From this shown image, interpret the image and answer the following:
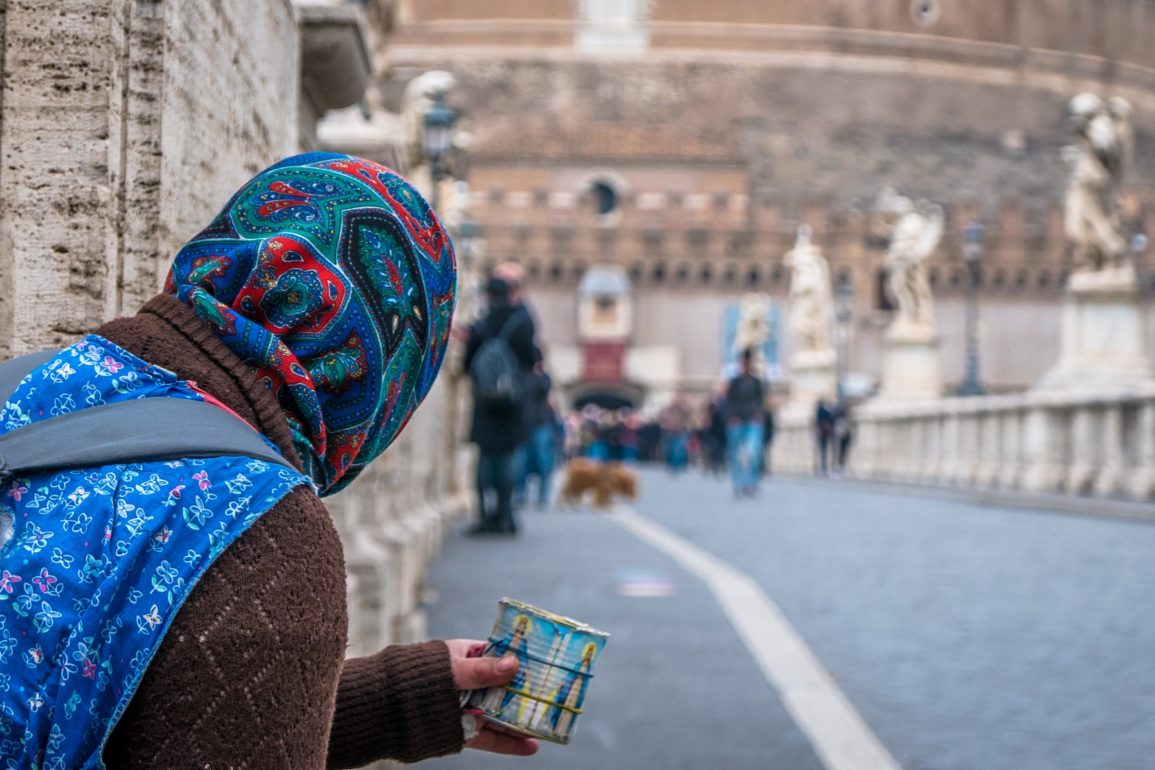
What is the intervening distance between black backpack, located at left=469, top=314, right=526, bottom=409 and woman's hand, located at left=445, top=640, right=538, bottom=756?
6983 millimetres

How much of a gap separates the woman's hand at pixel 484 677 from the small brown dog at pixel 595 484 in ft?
39.1

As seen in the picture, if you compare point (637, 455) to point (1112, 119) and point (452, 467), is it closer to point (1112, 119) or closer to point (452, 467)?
point (1112, 119)

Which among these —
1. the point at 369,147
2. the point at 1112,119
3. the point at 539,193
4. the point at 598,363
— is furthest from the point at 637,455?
the point at 369,147

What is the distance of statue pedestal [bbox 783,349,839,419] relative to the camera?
103 feet

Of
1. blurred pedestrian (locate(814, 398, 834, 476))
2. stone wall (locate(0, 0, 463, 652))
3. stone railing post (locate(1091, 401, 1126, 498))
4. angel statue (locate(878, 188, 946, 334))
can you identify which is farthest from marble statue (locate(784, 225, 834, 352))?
stone wall (locate(0, 0, 463, 652))

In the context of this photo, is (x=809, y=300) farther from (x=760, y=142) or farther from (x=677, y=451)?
(x=760, y=142)

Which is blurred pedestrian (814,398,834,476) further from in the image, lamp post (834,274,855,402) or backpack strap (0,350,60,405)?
backpack strap (0,350,60,405)

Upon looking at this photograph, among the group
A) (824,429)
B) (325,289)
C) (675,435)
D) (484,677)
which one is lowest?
(675,435)

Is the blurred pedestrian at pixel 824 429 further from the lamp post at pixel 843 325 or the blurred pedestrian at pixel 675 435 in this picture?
the lamp post at pixel 843 325

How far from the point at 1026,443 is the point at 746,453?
2.37 meters

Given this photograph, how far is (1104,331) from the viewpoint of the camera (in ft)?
49.7

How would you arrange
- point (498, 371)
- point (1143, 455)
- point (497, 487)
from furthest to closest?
1. point (1143, 455)
2. point (497, 487)
3. point (498, 371)

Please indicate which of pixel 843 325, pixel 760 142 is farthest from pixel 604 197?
pixel 843 325

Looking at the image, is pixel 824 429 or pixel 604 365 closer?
pixel 824 429
